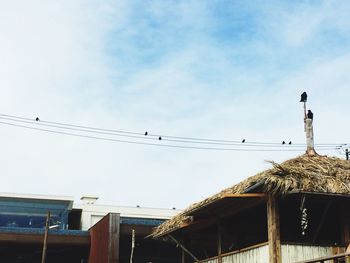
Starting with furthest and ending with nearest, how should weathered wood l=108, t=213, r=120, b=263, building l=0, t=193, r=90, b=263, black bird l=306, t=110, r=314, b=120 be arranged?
building l=0, t=193, r=90, b=263
weathered wood l=108, t=213, r=120, b=263
black bird l=306, t=110, r=314, b=120

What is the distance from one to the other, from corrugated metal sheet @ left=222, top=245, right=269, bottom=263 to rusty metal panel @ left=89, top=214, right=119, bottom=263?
9220 millimetres

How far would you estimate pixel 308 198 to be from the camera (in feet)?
46.8

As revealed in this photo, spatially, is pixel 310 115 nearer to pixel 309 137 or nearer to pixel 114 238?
pixel 309 137

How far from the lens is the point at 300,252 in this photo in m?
13.7

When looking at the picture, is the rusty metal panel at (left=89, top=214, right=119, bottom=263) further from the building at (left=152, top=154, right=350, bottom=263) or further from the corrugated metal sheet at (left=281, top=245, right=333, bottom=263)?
the corrugated metal sheet at (left=281, top=245, right=333, bottom=263)

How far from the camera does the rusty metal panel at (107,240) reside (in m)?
24.1

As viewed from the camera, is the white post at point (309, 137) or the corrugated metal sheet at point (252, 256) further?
the white post at point (309, 137)

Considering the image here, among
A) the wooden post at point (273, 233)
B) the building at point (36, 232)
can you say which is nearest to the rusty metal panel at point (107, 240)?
the building at point (36, 232)

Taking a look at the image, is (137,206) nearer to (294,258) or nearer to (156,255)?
(156,255)

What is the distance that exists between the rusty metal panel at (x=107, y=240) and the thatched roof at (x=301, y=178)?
393 inches

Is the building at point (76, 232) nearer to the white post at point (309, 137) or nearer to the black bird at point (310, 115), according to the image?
the white post at point (309, 137)

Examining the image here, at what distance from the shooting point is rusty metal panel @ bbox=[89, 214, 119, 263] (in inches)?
950

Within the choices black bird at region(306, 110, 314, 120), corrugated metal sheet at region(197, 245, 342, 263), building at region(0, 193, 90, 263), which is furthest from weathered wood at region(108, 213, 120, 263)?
corrugated metal sheet at region(197, 245, 342, 263)

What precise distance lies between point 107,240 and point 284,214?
1032 centimetres
